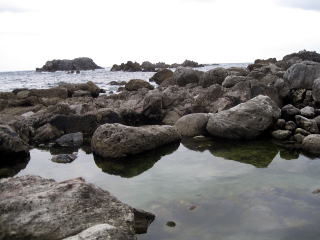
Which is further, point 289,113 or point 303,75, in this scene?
point 303,75

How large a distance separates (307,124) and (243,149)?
238cm

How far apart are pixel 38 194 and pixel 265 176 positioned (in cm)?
447

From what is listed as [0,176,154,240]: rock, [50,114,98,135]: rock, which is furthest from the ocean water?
[0,176,154,240]: rock

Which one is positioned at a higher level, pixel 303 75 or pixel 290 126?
→ pixel 303 75

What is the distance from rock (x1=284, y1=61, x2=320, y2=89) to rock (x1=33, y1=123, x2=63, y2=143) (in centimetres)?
1018

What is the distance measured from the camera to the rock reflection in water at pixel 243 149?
28.8 feet

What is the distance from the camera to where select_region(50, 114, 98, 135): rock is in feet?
40.0

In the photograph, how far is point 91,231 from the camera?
428 cm

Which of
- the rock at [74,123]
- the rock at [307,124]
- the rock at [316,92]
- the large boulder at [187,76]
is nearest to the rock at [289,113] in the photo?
the rock at [307,124]

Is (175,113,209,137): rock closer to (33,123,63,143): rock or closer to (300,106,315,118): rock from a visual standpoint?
(300,106,315,118): rock

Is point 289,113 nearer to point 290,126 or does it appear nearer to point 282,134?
point 290,126

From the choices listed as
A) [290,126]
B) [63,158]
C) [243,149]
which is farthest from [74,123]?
[290,126]

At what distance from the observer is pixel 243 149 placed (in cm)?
970

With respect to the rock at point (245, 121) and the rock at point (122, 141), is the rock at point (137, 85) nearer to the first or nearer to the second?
the rock at point (245, 121)
